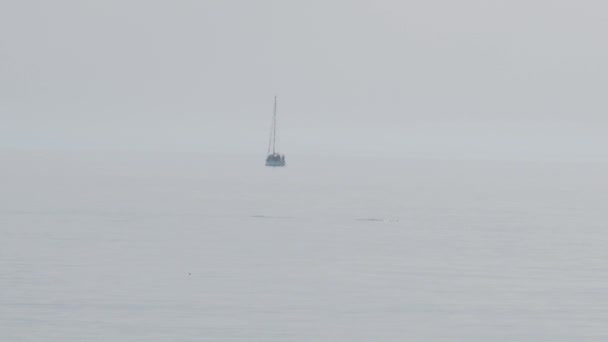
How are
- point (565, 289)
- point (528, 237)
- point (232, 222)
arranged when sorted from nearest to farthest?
point (565, 289), point (528, 237), point (232, 222)

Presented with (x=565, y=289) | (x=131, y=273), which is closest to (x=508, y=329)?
(x=565, y=289)

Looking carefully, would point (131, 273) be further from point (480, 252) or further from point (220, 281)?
point (480, 252)

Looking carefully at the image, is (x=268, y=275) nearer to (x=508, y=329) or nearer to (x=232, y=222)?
(x=508, y=329)

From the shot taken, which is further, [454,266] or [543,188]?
[543,188]

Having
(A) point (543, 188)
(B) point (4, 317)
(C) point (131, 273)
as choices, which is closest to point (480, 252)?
(C) point (131, 273)

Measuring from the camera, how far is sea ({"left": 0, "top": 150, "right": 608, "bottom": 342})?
94.7 ft

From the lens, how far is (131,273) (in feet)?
120

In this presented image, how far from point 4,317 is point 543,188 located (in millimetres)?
88163

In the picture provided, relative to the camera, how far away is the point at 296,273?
38031 mm

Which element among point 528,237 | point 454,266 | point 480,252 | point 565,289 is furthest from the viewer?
point 528,237

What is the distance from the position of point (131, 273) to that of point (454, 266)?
9399 millimetres

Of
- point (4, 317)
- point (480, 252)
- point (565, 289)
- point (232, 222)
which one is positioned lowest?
point (4, 317)

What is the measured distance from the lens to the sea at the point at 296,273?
28.9 meters

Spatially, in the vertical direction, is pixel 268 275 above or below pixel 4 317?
above
